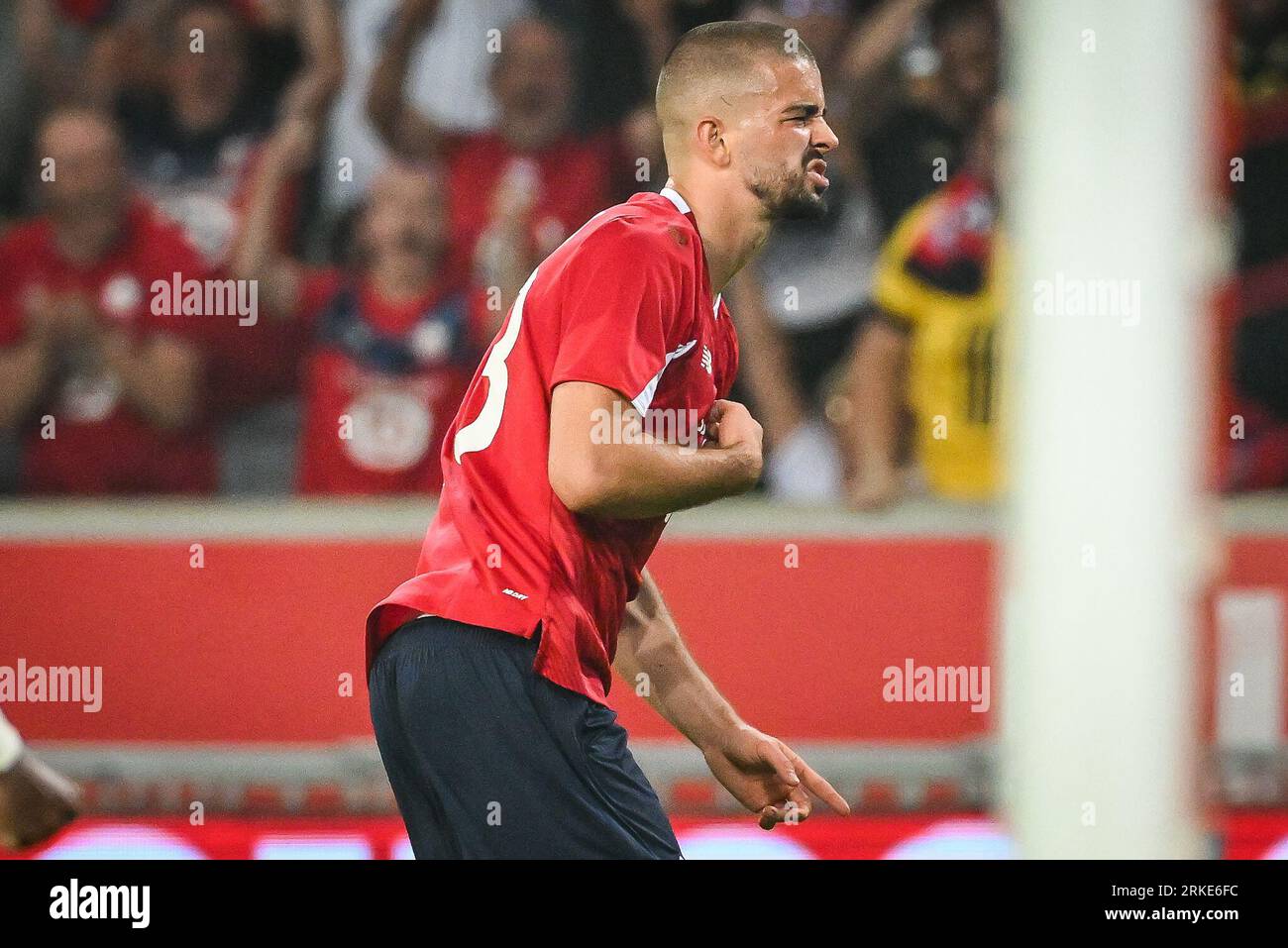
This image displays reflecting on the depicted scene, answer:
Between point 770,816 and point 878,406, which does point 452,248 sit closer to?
point 878,406

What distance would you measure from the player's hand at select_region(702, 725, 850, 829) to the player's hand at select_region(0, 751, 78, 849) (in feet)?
2.92

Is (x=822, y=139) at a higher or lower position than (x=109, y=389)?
higher

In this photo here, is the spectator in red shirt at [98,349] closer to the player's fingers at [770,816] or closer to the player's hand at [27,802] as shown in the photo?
the player's hand at [27,802]

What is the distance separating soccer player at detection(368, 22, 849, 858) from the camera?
2197 millimetres

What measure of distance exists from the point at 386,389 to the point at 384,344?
0.36 ft

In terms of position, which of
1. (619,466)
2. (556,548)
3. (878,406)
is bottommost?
(556,548)

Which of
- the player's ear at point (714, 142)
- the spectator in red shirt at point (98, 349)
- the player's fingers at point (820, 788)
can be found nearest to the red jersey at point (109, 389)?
the spectator in red shirt at point (98, 349)

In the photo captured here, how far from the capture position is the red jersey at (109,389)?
4.20 m

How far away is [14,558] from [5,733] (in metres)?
1.99

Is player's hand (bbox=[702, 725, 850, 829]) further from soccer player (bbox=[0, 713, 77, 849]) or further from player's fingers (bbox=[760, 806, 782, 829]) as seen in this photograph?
soccer player (bbox=[0, 713, 77, 849])

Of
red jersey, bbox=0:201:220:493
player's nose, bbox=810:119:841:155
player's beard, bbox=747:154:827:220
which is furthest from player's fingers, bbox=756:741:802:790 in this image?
red jersey, bbox=0:201:220:493

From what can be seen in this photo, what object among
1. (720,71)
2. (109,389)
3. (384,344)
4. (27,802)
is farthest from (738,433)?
(109,389)

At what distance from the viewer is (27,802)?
2211 millimetres

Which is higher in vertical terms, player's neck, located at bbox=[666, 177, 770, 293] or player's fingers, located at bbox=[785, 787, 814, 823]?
player's neck, located at bbox=[666, 177, 770, 293]
